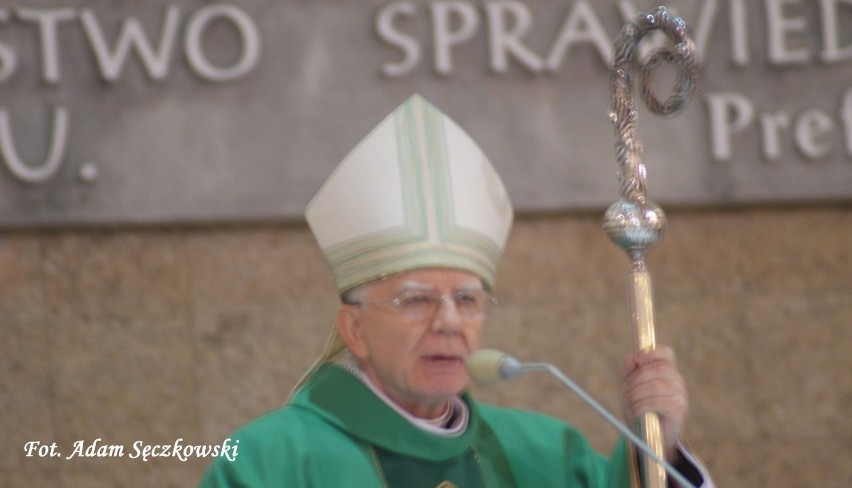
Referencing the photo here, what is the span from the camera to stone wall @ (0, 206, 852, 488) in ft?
16.0

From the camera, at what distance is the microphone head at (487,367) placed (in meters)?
2.85

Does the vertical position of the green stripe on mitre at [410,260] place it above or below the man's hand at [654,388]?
above

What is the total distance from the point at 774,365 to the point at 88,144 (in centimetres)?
237

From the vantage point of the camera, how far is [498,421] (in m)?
3.83

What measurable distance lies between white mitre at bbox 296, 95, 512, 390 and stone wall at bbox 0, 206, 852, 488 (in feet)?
4.37

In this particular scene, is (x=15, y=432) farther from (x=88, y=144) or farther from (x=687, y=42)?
(x=687, y=42)

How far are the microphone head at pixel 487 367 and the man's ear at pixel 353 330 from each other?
2.01 feet

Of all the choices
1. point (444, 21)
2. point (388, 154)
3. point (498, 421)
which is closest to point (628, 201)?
point (388, 154)

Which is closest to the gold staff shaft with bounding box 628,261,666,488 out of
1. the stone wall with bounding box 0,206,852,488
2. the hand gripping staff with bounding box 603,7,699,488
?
the hand gripping staff with bounding box 603,7,699,488

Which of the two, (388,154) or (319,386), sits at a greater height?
(388,154)

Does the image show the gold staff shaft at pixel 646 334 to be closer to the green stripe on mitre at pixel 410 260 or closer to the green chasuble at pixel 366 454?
the green chasuble at pixel 366 454

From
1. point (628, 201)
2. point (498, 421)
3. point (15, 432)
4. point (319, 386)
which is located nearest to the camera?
point (628, 201)

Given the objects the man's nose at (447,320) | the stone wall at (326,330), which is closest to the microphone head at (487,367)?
the man's nose at (447,320)

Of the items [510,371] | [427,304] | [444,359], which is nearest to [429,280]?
[427,304]
